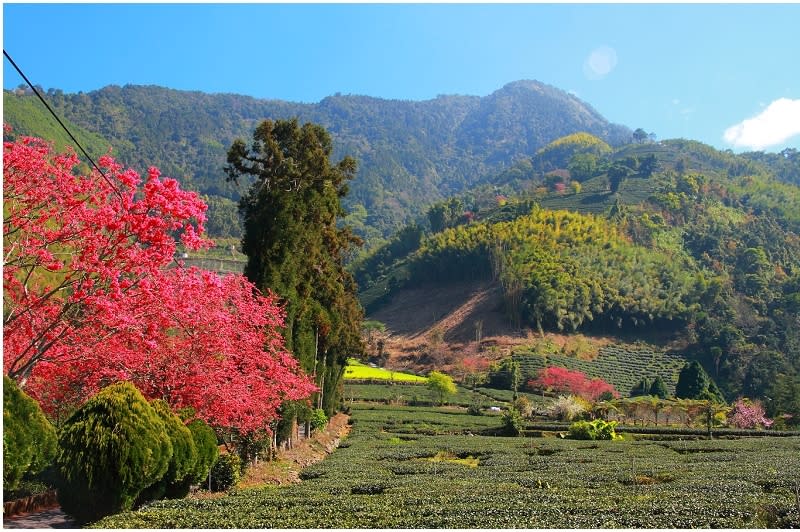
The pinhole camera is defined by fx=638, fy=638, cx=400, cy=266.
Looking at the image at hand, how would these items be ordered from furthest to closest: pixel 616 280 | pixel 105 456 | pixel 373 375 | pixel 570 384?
pixel 616 280 → pixel 373 375 → pixel 570 384 → pixel 105 456

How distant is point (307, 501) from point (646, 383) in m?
62.9

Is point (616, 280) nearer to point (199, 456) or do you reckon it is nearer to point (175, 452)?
point (199, 456)

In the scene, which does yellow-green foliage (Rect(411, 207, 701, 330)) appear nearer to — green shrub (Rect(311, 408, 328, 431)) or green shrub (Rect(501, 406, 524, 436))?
green shrub (Rect(501, 406, 524, 436))

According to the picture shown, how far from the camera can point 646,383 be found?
68.9m

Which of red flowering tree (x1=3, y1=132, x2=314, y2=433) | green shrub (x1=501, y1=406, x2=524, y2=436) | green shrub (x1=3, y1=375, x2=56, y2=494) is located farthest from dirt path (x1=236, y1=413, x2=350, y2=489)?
green shrub (x1=501, y1=406, x2=524, y2=436)

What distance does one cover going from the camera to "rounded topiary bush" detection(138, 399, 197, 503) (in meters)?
11.8

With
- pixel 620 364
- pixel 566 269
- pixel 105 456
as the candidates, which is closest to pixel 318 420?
pixel 105 456

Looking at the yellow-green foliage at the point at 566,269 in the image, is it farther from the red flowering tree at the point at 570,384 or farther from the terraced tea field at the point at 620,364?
the red flowering tree at the point at 570,384

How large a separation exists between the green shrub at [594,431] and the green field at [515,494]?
8.82 metres

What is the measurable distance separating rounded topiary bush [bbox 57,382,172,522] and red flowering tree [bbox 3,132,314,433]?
104 cm

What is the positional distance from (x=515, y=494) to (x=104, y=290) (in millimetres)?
9560

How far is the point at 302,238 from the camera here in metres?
21.9

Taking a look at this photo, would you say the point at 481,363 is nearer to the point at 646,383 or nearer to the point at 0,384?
the point at 646,383

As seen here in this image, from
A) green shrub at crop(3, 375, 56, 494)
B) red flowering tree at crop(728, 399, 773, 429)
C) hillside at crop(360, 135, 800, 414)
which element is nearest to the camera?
green shrub at crop(3, 375, 56, 494)
